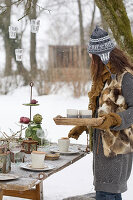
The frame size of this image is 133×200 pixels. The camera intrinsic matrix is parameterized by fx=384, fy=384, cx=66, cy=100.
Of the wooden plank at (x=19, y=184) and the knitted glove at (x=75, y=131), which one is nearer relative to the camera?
the wooden plank at (x=19, y=184)

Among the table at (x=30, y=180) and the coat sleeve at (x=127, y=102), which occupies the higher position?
the coat sleeve at (x=127, y=102)

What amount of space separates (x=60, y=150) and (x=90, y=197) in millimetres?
825

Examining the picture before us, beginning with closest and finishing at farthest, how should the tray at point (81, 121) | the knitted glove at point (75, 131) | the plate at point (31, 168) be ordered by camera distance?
the tray at point (81, 121), the plate at point (31, 168), the knitted glove at point (75, 131)

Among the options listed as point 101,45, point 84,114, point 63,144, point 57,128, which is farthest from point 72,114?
point 57,128

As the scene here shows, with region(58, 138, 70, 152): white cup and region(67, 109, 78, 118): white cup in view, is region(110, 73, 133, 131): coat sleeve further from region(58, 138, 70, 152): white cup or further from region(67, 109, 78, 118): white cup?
region(58, 138, 70, 152): white cup

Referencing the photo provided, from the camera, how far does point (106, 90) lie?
2.73 metres

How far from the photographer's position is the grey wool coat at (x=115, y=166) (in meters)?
2.59

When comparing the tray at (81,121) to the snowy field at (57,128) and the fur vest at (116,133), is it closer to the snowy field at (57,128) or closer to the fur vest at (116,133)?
the fur vest at (116,133)

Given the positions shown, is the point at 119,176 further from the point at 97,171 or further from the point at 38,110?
the point at 38,110

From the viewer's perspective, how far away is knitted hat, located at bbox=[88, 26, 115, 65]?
265 centimetres

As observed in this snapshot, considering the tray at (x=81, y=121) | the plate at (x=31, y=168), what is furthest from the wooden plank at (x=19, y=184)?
the tray at (x=81, y=121)

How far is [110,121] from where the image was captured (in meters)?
2.48

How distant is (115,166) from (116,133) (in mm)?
230

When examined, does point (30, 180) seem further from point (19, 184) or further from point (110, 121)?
point (110, 121)
